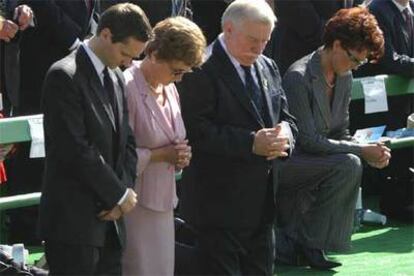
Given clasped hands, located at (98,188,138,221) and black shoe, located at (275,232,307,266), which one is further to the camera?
black shoe, located at (275,232,307,266)

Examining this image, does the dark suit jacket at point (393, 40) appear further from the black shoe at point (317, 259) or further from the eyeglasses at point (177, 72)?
the eyeglasses at point (177, 72)

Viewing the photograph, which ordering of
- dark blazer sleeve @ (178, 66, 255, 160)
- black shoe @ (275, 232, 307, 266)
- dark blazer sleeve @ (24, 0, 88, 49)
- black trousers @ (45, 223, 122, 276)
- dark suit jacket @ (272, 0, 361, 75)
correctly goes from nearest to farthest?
black trousers @ (45, 223, 122, 276)
dark blazer sleeve @ (178, 66, 255, 160)
black shoe @ (275, 232, 307, 266)
dark blazer sleeve @ (24, 0, 88, 49)
dark suit jacket @ (272, 0, 361, 75)

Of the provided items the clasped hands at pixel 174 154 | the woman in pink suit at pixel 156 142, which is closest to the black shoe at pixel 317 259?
the woman in pink suit at pixel 156 142

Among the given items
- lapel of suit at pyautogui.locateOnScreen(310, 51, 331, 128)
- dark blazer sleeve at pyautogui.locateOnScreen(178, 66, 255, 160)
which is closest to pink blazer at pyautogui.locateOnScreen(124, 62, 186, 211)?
dark blazer sleeve at pyautogui.locateOnScreen(178, 66, 255, 160)

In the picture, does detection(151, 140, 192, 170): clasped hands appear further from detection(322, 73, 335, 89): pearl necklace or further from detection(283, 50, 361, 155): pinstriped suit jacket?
detection(322, 73, 335, 89): pearl necklace

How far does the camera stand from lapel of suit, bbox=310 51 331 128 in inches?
279

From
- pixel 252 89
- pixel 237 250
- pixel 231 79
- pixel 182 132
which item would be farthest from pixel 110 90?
pixel 237 250

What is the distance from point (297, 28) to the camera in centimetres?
843

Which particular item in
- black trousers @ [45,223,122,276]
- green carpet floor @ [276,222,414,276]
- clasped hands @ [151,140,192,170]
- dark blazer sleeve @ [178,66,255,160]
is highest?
dark blazer sleeve @ [178,66,255,160]

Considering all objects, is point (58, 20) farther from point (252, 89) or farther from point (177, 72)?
point (177, 72)

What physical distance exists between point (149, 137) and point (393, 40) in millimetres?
3716

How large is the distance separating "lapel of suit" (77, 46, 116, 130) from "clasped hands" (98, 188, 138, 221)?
0.35 m

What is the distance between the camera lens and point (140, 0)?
7844 mm

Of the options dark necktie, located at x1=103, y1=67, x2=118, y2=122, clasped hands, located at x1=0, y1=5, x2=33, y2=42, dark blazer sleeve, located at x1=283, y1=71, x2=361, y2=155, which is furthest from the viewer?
A: clasped hands, located at x1=0, y1=5, x2=33, y2=42
